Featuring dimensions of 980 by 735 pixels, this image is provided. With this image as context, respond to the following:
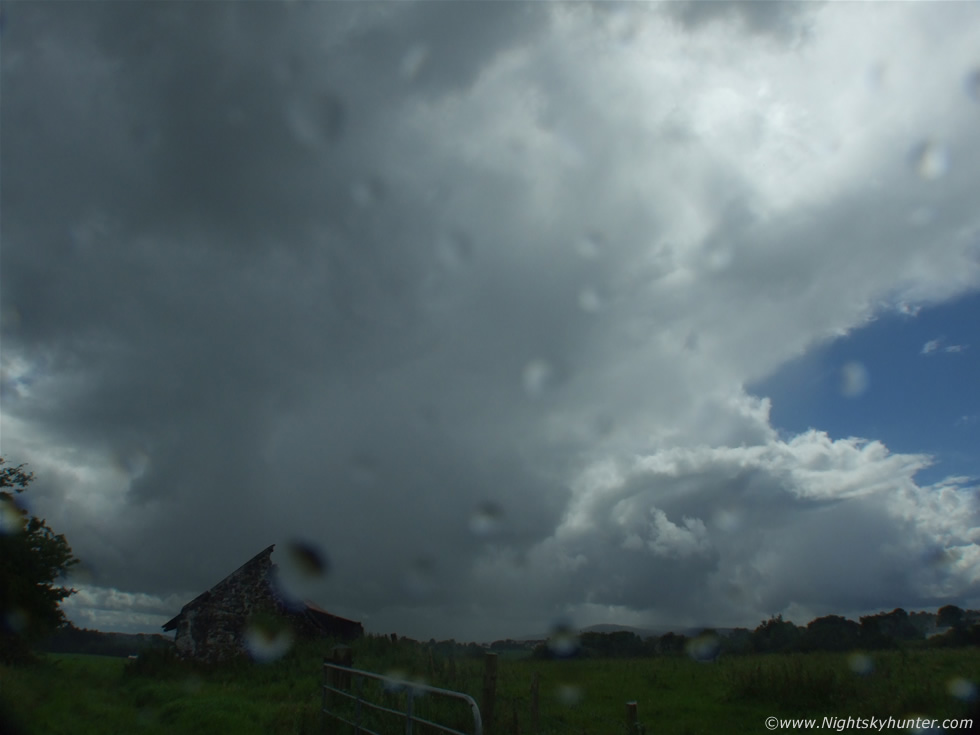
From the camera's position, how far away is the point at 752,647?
41344mm

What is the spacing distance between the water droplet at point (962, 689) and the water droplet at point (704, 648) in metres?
17.0

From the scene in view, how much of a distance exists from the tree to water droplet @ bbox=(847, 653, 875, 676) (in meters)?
32.4

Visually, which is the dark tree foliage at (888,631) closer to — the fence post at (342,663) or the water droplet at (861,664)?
the water droplet at (861,664)

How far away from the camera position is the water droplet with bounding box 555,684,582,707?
21.2 meters

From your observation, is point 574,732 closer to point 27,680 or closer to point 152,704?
point 152,704

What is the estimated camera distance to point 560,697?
73.1ft

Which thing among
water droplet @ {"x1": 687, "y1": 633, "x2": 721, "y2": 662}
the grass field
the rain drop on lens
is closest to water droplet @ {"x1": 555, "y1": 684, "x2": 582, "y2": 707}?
the grass field

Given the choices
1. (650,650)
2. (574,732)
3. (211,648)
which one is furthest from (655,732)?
(650,650)

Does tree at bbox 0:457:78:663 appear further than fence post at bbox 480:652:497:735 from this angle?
Yes

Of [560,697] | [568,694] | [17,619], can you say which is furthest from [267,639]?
[560,697]

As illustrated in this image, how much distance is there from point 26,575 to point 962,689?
3661 cm

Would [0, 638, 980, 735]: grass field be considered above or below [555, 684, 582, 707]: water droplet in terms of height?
above

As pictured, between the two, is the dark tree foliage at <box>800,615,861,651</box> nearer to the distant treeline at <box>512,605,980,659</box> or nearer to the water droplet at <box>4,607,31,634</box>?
the distant treeline at <box>512,605,980,659</box>

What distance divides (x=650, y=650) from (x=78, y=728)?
3408 cm
